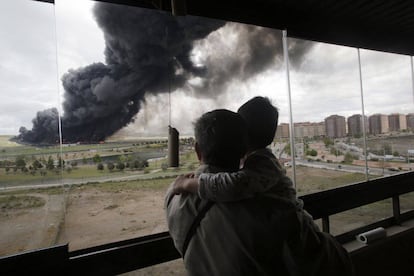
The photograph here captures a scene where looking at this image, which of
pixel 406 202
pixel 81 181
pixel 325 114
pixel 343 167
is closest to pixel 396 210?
pixel 406 202

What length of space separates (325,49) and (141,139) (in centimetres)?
174

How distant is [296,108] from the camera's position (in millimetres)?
1848

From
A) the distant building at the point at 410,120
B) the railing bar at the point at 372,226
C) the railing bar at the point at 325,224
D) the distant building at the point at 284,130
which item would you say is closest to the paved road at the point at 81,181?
the distant building at the point at 284,130

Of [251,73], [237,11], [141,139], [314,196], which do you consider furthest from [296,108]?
[141,139]

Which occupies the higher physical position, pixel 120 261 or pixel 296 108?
pixel 296 108

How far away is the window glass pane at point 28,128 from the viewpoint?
1.04 m

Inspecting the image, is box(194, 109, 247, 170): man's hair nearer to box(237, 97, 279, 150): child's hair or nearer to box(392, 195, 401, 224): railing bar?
box(237, 97, 279, 150): child's hair

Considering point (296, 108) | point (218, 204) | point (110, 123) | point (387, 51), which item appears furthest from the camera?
point (387, 51)

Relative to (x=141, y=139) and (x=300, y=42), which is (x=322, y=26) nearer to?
(x=300, y=42)

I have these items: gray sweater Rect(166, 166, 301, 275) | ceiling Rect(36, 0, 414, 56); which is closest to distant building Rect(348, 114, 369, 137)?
ceiling Rect(36, 0, 414, 56)

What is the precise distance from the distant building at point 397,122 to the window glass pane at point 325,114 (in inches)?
23.3

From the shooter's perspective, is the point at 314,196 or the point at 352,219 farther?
the point at 352,219

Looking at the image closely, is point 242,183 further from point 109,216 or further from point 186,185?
point 109,216

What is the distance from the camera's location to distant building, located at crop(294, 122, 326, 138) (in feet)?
6.03
